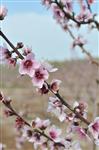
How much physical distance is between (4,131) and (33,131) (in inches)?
473

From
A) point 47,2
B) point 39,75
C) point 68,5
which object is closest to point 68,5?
point 68,5

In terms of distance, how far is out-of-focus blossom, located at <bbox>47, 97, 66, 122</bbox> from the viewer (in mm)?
2213

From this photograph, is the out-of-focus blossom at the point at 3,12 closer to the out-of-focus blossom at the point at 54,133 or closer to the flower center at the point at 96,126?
the flower center at the point at 96,126

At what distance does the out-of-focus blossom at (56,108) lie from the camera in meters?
2.21

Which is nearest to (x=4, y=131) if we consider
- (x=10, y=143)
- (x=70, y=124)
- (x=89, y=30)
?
(x=10, y=143)

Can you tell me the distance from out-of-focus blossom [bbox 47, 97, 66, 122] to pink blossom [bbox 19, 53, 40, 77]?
29 centimetres

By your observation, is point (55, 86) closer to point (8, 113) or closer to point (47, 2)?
point (8, 113)

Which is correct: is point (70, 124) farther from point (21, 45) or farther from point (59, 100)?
point (21, 45)

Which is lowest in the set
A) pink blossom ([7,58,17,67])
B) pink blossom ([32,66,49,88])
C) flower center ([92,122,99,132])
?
flower center ([92,122,99,132])

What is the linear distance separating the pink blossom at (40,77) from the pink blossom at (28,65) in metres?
0.02

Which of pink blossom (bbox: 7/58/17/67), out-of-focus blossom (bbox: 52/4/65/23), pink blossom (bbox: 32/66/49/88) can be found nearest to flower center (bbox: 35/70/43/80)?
pink blossom (bbox: 32/66/49/88)

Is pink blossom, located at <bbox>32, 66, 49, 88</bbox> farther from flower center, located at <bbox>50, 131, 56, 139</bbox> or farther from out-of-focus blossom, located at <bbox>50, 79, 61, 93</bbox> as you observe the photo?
flower center, located at <bbox>50, 131, 56, 139</bbox>

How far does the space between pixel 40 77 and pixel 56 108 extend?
42cm

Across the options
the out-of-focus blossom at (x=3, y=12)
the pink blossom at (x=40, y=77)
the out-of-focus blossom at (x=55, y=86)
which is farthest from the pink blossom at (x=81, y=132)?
the out-of-focus blossom at (x=3, y=12)
